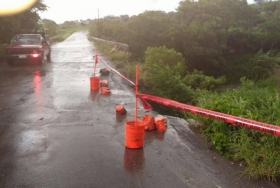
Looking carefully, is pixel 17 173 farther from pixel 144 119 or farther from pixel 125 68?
pixel 125 68

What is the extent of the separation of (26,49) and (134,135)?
13.8 m

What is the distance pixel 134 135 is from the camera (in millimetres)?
5938

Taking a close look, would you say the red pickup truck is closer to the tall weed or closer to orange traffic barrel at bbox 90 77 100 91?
orange traffic barrel at bbox 90 77 100 91

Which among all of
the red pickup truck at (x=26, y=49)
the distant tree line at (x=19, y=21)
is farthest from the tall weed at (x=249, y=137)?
the distant tree line at (x=19, y=21)

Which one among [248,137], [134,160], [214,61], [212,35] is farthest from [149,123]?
[212,35]

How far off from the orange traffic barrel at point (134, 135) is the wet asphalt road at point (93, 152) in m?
0.11

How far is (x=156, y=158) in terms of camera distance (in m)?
5.71

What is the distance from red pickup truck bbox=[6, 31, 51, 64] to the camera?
1791 centimetres

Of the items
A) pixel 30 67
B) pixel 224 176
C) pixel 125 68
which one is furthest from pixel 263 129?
pixel 30 67

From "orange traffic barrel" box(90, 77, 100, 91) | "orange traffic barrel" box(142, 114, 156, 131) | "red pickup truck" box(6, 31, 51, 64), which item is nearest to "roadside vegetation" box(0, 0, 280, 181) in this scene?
"orange traffic barrel" box(142, 114, 156, 131)

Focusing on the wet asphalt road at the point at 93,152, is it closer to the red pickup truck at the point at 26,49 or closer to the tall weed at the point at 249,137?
the tall weed at the point at 249,137

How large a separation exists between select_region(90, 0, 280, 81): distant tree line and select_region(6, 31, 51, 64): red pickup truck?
285 inches

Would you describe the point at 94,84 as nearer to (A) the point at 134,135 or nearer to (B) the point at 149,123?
(B) the point at 149,123

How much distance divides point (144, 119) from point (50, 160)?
2371mm
